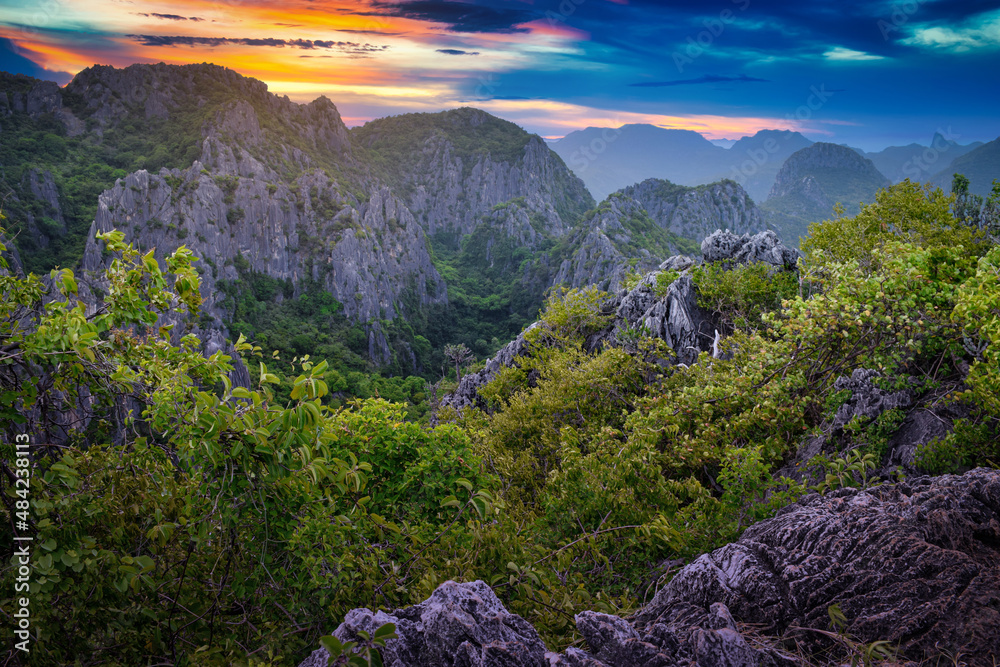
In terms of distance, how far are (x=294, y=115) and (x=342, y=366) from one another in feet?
390

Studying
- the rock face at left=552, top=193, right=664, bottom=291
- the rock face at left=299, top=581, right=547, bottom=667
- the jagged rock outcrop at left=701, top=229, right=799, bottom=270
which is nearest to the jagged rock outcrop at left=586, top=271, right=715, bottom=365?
the jagged rock outcrop at left=701, top=229, right=799, bottom=270

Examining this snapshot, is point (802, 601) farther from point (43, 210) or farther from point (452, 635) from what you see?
point (43, 210)

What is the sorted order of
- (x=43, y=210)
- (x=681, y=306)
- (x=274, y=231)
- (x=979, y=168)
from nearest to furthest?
1. (x=681, y=306)
2. (x=43, y=210)
3. (x=274, y=231)
4. (x=979, y=168)

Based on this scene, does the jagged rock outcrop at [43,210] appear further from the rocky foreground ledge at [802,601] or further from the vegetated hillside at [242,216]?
the rocky foreground ledge at [802,601]

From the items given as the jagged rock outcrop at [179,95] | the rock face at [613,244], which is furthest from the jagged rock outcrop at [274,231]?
the rock face at [613,244]

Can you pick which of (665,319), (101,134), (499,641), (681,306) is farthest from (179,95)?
(499,641)

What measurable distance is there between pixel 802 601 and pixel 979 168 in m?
225

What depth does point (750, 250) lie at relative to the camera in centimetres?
1866

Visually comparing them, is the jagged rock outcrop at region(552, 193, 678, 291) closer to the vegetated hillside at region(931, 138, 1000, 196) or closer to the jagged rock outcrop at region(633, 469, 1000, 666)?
the vegetated hillside at region(931, 138, 1000, 196)

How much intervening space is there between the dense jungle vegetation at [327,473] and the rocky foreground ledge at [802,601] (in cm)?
64

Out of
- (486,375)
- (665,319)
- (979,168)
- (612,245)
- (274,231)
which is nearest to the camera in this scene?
(665,319)

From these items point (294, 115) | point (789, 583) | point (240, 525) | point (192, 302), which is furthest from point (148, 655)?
point (294, 115)

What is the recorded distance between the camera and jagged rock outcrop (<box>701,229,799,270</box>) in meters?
17.8

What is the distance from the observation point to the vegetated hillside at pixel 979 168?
14212cm
